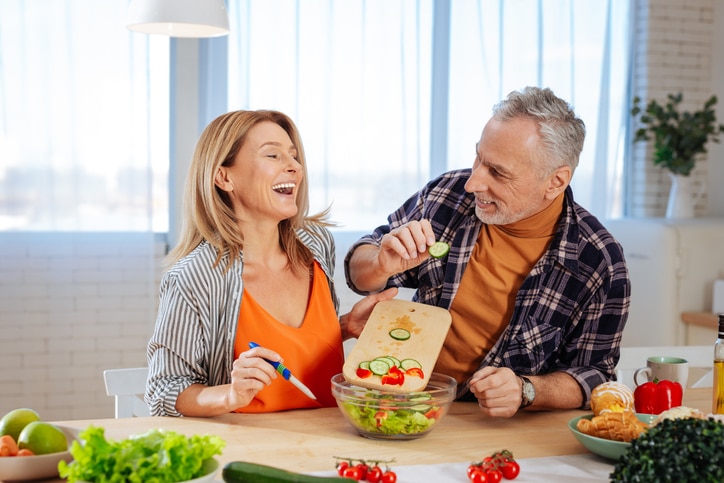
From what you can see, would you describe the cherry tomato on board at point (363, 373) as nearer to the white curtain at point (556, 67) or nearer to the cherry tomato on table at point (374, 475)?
the cherry tomato on table at point (374, 475)

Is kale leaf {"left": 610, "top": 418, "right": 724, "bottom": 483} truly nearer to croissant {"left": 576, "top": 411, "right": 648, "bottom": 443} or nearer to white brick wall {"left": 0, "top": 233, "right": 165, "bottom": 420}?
croissant {"left": 576, "top": 411, "right": 648, "bottom": 443}

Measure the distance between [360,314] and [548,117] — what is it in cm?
76

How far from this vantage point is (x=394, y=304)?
222cm

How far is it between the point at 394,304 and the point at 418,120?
2.86 meters

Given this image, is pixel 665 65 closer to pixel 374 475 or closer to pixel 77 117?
pixel 77 117

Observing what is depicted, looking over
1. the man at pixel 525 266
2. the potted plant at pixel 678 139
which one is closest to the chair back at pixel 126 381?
the man at pixel 525 266

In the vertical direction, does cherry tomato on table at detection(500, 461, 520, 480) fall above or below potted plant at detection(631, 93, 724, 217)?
below

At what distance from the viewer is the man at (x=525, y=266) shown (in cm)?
232

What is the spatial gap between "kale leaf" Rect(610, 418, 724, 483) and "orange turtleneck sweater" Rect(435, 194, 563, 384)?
1007 mm

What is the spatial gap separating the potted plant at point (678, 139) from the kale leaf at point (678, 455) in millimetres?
4043

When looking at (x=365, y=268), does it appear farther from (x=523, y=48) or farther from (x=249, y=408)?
(x=523, y=48)

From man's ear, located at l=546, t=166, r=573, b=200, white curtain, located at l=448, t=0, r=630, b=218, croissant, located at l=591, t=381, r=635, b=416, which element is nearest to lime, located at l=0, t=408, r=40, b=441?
croissant, located at l=591, t=381, r=635, b=416

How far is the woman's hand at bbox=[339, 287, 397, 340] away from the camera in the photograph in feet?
7.61

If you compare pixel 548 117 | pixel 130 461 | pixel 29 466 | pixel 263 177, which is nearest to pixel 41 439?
pixel 29 466
